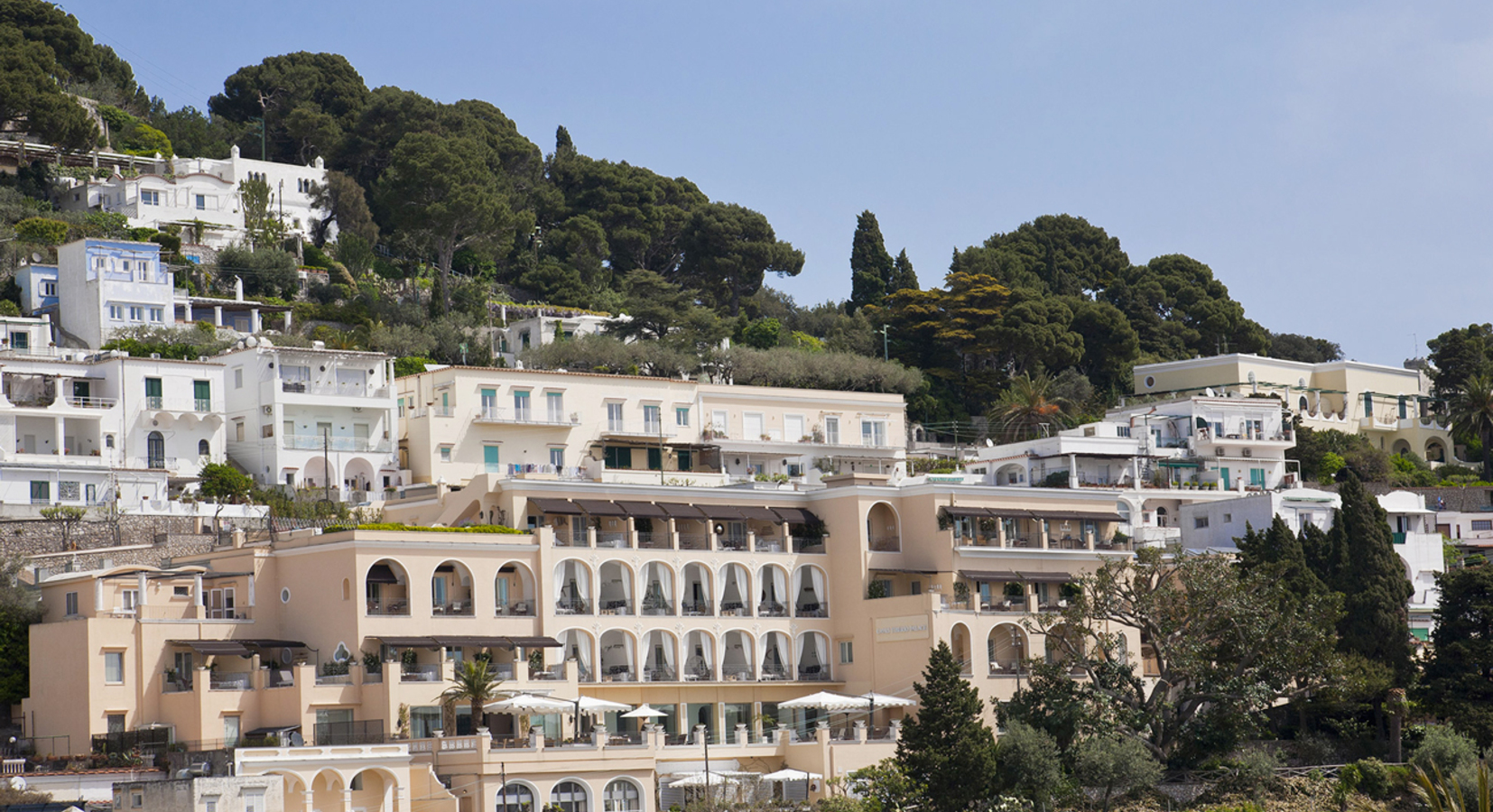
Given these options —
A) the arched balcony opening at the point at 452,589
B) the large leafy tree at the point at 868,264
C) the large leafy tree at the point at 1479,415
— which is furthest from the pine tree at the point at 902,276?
the arched balcony opening at the point at 452,589

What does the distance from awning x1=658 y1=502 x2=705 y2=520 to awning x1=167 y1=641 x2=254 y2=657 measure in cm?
1479

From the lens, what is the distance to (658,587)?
60.4 m

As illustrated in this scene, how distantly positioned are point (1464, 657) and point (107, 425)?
48.1 metres

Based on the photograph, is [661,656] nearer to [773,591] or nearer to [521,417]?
[773,591]

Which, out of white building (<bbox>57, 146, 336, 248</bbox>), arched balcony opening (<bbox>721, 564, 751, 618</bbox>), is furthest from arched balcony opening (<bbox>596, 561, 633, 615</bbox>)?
white building (<bbox>57, 146, 336, 248</bbox>)

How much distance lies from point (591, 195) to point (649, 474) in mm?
44913

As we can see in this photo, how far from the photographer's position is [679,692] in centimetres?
5884

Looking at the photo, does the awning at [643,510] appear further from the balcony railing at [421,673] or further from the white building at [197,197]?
the white building at [197,197]

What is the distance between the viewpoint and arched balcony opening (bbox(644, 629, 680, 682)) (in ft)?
193

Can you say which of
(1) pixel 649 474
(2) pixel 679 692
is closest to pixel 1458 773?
(2) pixel 679 692

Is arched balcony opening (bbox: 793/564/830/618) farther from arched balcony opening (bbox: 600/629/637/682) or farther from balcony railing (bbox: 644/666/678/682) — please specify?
arched balcony opening (bbox: 600/629/637/682)

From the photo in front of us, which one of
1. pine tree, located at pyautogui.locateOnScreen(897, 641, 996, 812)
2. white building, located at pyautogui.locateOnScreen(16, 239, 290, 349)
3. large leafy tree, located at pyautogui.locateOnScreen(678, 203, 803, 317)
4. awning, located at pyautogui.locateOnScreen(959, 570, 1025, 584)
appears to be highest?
large leafy tree, located at pyautogui.locateOnScreen(678, 203, 803, 317)

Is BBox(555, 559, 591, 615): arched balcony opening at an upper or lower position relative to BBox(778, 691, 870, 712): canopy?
upper

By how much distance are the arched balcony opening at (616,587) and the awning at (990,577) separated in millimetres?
11710
